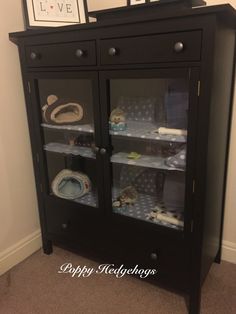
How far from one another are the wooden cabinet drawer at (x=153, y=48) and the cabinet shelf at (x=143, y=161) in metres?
0.45

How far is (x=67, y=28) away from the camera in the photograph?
4.25 ft

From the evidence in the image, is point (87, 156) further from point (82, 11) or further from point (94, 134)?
point (82, 11)

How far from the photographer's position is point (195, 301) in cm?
A: 136

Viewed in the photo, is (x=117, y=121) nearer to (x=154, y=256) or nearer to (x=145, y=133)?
(x=145, y=133)

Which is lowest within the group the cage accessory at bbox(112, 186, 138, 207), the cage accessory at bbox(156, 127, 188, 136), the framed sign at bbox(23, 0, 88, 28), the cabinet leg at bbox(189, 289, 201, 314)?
the cabinet leg at bbox(189, 289, 201, 314)

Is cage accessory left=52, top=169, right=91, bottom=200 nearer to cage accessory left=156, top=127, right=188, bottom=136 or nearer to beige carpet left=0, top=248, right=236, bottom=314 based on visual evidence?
beige carpet left=0, top=248, right=236, bottom=314

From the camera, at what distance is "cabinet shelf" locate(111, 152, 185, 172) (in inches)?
54.8

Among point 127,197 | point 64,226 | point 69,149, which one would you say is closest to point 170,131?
point 127,197

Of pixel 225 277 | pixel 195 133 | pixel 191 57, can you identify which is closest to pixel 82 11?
pixel 191 57

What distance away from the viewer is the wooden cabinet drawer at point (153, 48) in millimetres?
1072

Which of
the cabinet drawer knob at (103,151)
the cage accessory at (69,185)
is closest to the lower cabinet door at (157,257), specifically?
the cage accessory at (69,185)

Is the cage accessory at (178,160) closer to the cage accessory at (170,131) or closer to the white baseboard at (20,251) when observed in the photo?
the cage accessory at (170,131)

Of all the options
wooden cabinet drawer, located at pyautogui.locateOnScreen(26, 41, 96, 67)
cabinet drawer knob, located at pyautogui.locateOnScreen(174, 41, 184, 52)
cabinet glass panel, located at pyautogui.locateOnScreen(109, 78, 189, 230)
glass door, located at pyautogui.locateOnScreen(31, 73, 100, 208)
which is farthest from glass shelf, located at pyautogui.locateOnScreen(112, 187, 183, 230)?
cabinet drawer knob, located at pyautogui.locateOnScreen(174, 41, 184, 52)

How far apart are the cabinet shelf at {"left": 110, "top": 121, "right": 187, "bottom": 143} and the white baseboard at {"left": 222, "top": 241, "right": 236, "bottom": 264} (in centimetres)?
84
